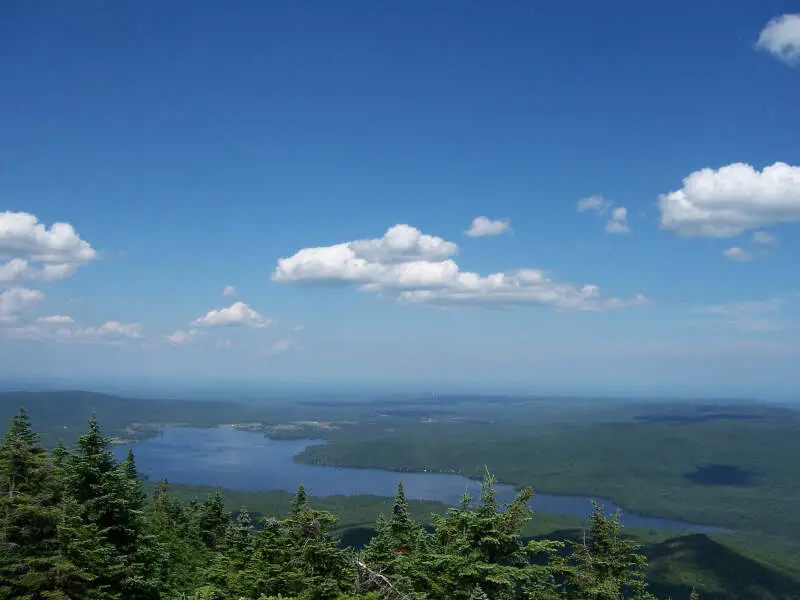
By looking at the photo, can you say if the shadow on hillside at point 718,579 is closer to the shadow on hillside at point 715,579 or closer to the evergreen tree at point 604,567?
the shadow on hillside at point 715,579

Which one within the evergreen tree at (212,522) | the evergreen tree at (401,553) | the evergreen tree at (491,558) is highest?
the evergreen tree at (491,558)

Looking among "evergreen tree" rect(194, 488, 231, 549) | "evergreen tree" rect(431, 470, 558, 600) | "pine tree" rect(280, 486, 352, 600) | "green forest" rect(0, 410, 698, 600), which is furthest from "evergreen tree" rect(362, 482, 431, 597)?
"evergreen tree" rect(194, 488, 231, 549)

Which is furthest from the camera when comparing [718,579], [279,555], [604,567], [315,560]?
[718,579]

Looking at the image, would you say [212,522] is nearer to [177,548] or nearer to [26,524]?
[177,548]

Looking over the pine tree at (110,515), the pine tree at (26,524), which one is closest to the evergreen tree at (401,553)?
the pine tree at (110,515)

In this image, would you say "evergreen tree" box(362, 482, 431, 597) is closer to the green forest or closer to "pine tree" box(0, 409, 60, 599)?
the green forest

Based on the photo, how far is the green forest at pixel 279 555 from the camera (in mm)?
19531

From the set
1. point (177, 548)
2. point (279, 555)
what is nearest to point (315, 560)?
point (279, 555)

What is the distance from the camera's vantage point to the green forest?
19531mm

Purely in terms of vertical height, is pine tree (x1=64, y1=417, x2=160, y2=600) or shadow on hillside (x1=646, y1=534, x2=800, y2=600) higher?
pine tree (x1=64, y1=417, x2=160, y2=600)

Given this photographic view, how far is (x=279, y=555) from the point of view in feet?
87.8

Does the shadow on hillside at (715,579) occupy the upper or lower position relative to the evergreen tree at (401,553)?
lower

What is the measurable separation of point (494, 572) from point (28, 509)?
63.5 feet

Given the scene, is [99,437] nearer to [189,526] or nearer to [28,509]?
[28,509]
